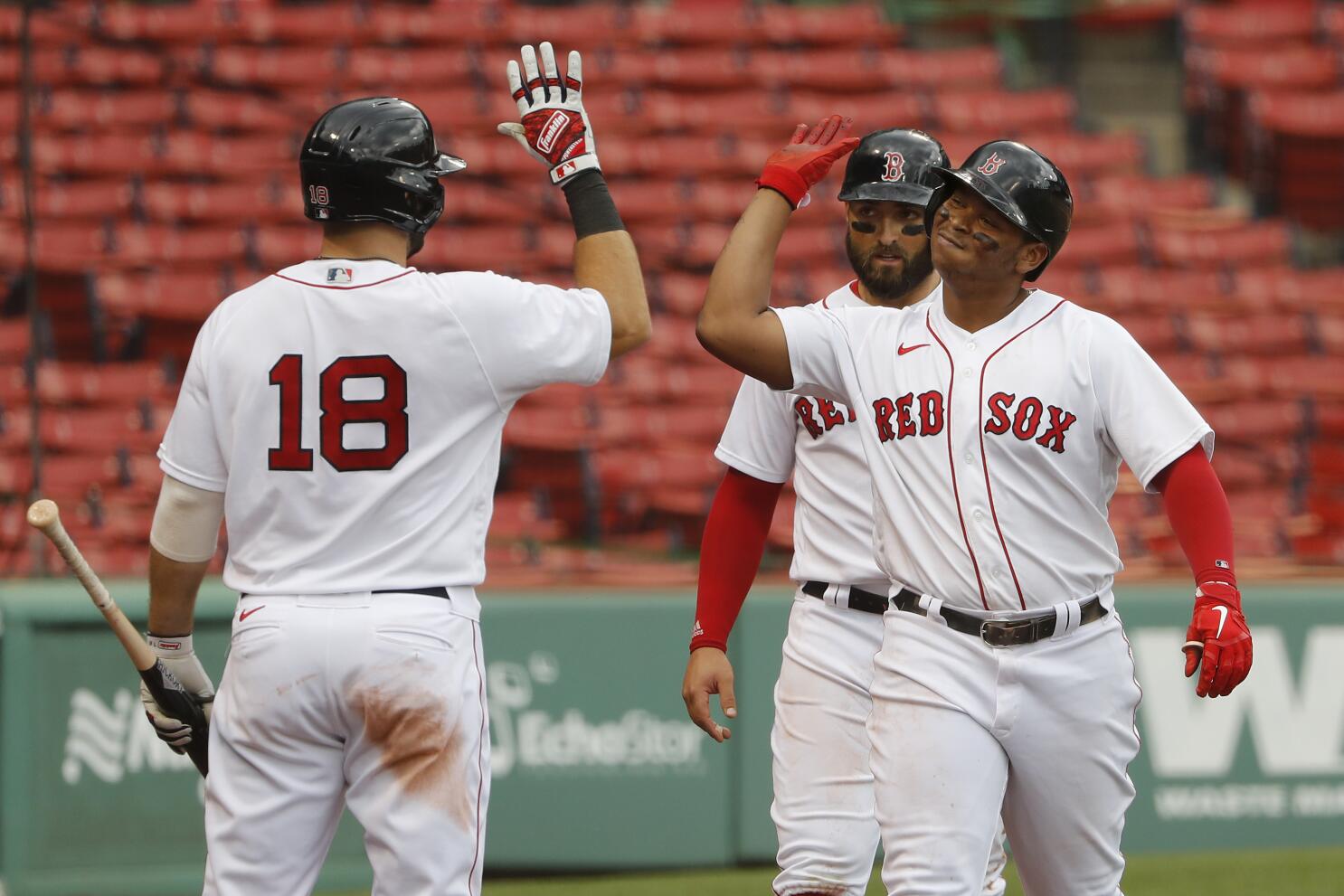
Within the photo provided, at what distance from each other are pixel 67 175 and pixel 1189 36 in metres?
7.65

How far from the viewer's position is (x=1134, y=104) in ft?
41.6

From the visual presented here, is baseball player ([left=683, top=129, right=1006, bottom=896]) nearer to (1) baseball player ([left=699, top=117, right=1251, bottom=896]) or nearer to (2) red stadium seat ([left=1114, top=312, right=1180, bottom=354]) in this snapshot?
(1) baseball player ([left=699, top=117, right=1251, bottom=896])

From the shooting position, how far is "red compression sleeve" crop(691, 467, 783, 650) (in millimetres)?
4102

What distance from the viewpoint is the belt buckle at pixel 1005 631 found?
331 centimetres

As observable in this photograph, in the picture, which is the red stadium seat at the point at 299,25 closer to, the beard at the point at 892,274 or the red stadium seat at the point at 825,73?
the red stadium seat at the point at 825,73

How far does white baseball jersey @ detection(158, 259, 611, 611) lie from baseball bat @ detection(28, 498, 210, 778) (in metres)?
0.35

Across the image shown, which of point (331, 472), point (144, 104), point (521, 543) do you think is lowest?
point (521, 543)

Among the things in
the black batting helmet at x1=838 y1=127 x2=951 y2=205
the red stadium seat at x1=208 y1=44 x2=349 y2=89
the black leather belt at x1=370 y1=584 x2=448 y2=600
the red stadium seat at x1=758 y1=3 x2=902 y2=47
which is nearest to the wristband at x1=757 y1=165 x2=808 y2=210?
the black batting helmet at x1=838 y1=127 x2=951 y2=205

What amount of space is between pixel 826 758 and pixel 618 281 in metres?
1.22

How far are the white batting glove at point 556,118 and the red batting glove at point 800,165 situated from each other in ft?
1.25

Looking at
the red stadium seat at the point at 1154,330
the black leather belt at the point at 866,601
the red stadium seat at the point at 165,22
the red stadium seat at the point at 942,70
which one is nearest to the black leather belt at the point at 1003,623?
the black leather belt at the point at 866,601

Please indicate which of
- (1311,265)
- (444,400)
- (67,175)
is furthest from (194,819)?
(1311,265)

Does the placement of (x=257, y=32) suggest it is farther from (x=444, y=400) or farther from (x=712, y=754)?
(x=444, y=400)

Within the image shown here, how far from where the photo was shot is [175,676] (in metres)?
3.57
